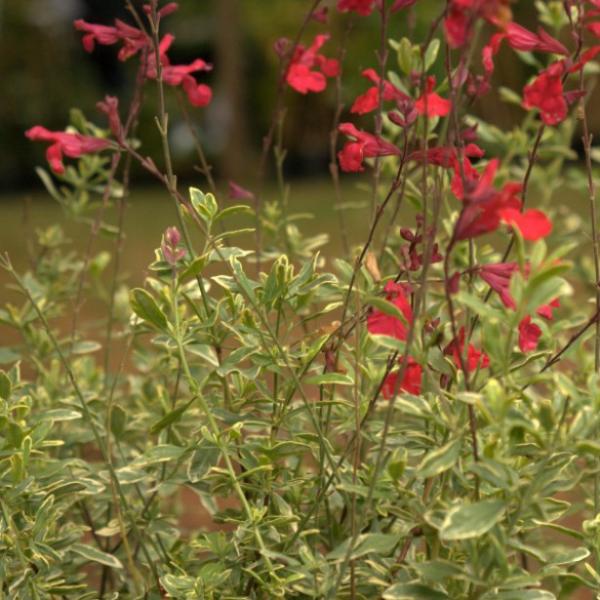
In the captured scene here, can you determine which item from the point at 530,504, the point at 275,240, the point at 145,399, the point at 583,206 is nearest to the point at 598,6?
the point at 530,504

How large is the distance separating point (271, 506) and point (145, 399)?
2.85 ft

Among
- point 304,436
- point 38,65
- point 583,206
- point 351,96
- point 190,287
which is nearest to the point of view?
point 304,436

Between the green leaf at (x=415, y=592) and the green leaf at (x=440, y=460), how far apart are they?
0.22 m

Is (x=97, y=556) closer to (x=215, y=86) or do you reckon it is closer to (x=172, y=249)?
(x=172, y=249)

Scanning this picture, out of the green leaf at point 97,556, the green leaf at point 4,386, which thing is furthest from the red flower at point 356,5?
the green leaf at point 97,556

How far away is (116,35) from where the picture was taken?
2000mm

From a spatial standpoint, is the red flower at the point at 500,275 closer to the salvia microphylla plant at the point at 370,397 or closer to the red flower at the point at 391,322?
the salvia microphylla plant at the point at 370,397

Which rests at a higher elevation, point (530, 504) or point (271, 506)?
point (530, 504)

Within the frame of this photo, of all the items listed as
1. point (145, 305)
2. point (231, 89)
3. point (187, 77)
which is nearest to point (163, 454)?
point (145, 305)

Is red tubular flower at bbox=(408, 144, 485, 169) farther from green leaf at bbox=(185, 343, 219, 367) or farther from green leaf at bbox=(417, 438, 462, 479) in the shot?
green leaf at bbox=(185, 343, 219, 367)

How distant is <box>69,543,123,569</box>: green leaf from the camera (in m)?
1.94

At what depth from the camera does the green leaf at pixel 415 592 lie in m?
1.58

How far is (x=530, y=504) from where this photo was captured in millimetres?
1537

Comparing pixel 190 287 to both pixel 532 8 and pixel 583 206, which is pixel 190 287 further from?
pixel 532 8
